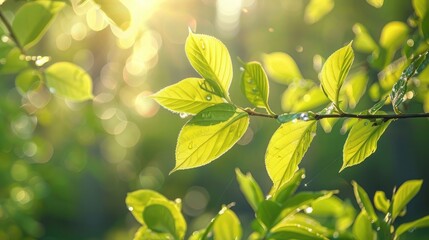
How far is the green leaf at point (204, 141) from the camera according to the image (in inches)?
26.0

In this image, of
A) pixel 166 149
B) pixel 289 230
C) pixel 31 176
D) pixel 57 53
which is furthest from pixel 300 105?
pixel 166 149

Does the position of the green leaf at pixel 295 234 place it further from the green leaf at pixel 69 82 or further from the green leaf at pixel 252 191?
the green leaf at pixel 69 82

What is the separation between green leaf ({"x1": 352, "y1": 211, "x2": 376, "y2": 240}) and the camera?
89 centimetres

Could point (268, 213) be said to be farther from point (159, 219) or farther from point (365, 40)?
point (365, 40)

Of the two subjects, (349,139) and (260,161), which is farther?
(260,161)

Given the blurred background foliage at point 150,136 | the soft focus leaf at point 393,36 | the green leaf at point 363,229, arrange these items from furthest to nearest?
the blurred background foliage at point 150,136 → the soft focus leaf at point 393,36 → the green leaf at point 363,229

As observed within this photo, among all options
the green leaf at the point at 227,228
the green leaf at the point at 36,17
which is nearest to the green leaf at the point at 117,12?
the green leaf at the point at 36,17

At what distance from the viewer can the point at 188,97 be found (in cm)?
69

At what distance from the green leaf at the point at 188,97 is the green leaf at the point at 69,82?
1.19 ft

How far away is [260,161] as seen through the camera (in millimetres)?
10102

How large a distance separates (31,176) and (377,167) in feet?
29.7

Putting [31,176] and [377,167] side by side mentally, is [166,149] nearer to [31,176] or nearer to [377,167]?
[377,167]

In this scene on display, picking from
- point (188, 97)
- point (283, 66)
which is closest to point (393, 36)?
point (283, 66)

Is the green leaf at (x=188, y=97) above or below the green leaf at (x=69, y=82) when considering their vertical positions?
above
